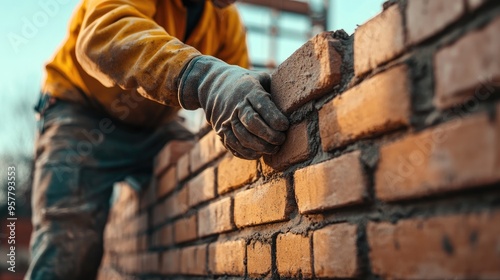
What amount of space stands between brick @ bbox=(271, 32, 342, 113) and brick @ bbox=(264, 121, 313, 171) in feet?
0.21

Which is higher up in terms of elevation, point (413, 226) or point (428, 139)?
point (428, 139)

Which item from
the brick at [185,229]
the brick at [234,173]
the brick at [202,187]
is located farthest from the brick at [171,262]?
the brick at [234,173]

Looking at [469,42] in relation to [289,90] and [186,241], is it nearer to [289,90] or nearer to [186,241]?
[289,90]

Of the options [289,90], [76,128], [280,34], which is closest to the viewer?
[289,90]

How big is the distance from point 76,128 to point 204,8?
35.6 inches

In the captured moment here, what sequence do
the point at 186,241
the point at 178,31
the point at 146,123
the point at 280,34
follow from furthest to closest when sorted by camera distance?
1. the point at 280,34
2. the point at 146,123
3. the point at 178,31
4. the point at 186,241

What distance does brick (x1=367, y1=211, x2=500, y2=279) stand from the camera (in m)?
0.70

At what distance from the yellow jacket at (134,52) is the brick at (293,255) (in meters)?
0.58

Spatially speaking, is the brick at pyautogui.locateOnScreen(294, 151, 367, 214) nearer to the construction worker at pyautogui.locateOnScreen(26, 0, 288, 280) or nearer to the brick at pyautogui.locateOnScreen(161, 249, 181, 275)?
the construction worker at pyautogui.locateOnScreen(26, 0, 288, 280)

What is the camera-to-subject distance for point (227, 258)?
171 cm

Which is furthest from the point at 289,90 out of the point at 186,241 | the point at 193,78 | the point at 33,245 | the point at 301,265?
the point at 33,245

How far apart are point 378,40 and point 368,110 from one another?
143mm

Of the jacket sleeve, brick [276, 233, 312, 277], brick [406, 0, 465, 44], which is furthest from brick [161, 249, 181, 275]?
brick [406, 0, 465, 44]

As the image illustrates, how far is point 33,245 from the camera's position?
247 centimetres
